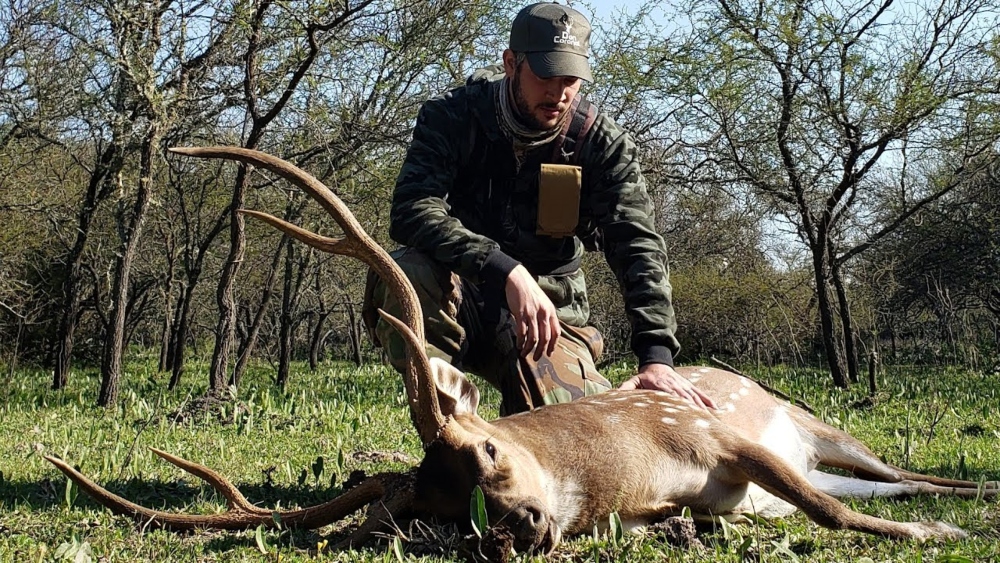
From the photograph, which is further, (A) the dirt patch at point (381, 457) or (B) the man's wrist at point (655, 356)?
(A) the dirt patch at point (381, 457)

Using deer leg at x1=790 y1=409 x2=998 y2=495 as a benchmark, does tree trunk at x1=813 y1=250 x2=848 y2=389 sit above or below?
above

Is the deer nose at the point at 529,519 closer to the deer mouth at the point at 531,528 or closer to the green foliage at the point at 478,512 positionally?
the deer mouth at the point at 531,528

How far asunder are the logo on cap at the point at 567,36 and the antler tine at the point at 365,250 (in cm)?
157

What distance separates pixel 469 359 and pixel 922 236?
15438 millimetres

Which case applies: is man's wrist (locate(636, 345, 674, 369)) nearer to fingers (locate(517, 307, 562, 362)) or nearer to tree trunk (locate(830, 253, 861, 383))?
fingers (locate(517, 307, 562, 362))

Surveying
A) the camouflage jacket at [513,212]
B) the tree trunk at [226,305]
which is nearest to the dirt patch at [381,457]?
the camouflage jacket at [513,212]

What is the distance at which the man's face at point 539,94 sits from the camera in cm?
454

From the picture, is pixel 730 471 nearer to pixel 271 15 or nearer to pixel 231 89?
pixel 271 15

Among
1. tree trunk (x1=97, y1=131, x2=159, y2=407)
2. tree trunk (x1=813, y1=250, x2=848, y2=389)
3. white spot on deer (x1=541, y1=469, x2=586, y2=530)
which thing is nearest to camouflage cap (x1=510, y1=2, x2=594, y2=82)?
white spot on deer (x1=541, y1=469, x2=586, y2=530)

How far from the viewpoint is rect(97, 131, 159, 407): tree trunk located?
9.26 meters

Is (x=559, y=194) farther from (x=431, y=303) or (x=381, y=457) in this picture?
(x=381, y=457)

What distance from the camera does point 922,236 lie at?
716 inches

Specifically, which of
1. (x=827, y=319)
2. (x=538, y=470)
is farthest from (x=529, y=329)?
(x=827, y=319)

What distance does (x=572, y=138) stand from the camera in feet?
16.1
